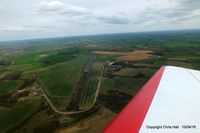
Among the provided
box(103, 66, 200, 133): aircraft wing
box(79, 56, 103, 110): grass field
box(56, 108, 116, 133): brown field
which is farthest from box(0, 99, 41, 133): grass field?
box(103, 66, 200, 133): aircraft wing

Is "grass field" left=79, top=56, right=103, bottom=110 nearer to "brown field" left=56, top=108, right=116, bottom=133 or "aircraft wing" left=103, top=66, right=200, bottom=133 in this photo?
"brown field" left=56, top=108, right=116, bottom=133

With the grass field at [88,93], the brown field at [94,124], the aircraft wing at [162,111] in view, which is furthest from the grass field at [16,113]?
the aircraft wing at [162,111]

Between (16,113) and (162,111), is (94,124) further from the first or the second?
(16,113)

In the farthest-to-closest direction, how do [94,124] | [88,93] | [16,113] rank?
[88,93], [16,113], [94,124]

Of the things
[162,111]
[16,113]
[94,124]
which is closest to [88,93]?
[94,124]

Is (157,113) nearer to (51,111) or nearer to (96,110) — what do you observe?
(96,110)

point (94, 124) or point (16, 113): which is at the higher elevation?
point (94, 124)
